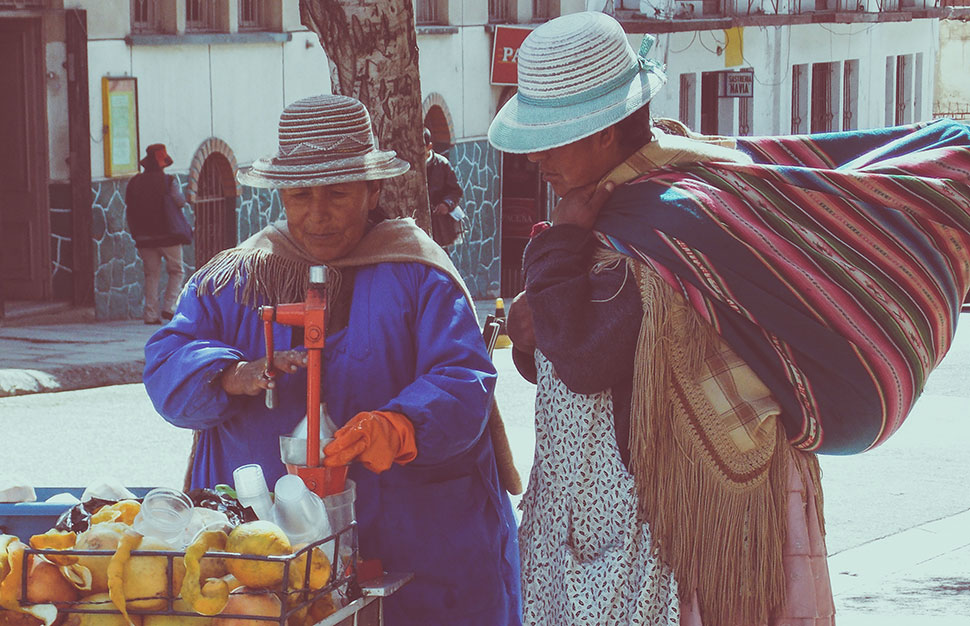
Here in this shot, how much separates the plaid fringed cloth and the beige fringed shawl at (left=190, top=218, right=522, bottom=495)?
553 mm

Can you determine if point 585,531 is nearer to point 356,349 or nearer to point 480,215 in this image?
point 356,349

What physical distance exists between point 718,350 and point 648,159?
39cm

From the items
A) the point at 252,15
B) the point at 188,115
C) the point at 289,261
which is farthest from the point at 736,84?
the point at 289,261

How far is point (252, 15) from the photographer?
1852 cm

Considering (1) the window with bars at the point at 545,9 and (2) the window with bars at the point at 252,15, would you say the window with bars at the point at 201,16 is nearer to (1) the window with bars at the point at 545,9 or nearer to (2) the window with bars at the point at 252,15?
(2) the window with bars at the point at 252,15

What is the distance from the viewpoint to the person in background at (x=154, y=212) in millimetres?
15438

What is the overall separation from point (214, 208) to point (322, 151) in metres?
14.4

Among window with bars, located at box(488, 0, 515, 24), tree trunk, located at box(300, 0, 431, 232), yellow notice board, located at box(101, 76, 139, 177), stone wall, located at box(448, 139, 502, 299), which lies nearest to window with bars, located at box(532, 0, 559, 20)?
window with bars, located at box(488, 0, 515, 24)

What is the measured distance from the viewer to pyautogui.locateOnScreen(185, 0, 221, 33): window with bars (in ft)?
57.3

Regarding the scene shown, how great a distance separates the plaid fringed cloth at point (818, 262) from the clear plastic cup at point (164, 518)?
97cm

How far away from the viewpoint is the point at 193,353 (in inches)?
134

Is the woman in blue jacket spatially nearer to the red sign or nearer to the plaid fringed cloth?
the plaid fringed cloth

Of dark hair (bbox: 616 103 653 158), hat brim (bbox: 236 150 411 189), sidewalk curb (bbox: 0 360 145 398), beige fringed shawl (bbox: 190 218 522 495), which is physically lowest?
sidewalk curb (bbox: 0 360 145 398)

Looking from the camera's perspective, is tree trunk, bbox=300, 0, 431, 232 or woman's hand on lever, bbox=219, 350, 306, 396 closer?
woman's hand on lever, bbox=219, 350, 306, 396
